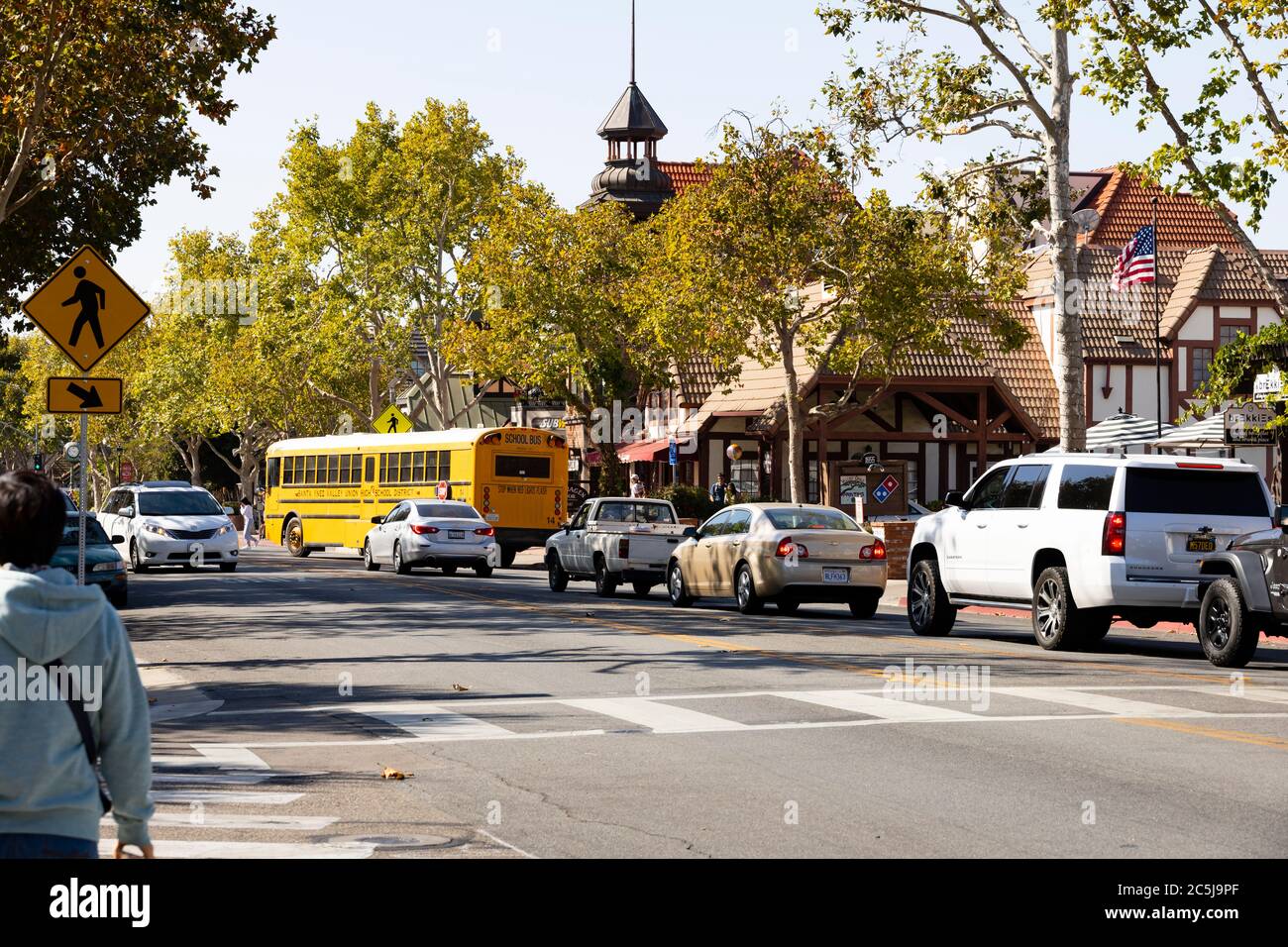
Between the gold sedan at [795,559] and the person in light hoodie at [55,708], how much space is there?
62.6 ft

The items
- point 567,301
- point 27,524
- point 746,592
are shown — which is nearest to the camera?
point 27,524

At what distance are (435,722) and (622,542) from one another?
54.0 ft

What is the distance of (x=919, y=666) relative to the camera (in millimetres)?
16734

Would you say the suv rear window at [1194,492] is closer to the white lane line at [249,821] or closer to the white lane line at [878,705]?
the white lane line at [878,705]

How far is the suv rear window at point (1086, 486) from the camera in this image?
60.0 ft

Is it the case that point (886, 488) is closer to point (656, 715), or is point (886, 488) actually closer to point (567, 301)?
point (567, 301)

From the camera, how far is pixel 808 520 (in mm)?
24125

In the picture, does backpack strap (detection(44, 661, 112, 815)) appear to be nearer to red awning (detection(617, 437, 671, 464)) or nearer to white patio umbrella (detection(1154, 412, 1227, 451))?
white patio umbrella (detection(1154, 412, 1227, 451))

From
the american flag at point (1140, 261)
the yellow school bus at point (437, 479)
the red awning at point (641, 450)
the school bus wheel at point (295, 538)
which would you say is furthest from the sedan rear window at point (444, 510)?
the red awning at point (641, 450)

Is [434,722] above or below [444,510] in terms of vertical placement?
below

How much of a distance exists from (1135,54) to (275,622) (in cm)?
1422

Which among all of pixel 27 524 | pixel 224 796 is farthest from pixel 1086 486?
pixel 27 524

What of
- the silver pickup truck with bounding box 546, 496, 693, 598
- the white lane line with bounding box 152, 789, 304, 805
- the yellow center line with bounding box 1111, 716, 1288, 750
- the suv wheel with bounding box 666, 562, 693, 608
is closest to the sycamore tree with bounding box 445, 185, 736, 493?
the silver pickup truck with bounding box 546, 496, 693, 598
